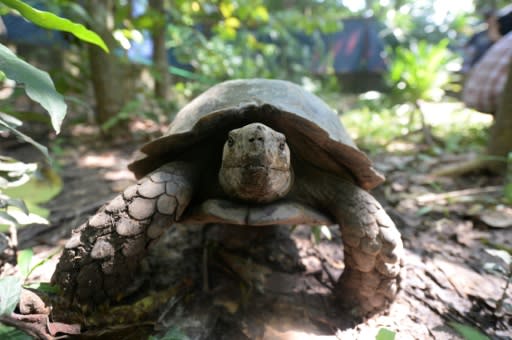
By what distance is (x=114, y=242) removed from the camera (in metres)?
1.35

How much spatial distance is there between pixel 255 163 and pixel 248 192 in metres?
0.19

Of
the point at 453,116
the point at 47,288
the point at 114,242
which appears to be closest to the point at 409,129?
A: the point at 453,116

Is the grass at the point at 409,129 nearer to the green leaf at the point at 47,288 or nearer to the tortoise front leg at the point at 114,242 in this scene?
the tortoise front leg at the point at 114,242

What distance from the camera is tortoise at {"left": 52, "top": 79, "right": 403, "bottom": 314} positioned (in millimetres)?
1364

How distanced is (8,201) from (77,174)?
2.52 m

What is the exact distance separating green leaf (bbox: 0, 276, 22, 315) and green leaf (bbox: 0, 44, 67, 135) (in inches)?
23.5

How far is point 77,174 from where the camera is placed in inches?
147

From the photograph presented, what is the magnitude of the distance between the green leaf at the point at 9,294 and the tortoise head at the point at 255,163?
37.9 inches

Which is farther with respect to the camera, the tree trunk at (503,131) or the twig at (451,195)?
the tree trunk at (503,131)

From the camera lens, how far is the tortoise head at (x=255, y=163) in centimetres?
143

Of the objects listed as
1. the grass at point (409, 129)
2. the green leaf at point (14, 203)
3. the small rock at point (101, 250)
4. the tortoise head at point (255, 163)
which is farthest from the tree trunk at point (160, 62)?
the small rock at point (101, 250)

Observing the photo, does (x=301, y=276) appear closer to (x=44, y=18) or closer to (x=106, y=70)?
(x=44, y=18)

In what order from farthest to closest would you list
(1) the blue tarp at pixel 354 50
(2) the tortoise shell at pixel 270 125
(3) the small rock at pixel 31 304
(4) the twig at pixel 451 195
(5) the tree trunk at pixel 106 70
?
(1) the blue tarp at pixel 354 50 < (5) the tree trunk at pixel 106 70 < (4) the twig at pixel 451 195 < (2) the tortoise shell at pixel 270 125 < (3) the small rock at pixel 31 304

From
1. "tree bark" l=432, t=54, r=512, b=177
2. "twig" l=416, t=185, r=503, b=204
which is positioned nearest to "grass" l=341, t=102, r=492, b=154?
"tree bark" l=432, t=54, r=512, b=177
